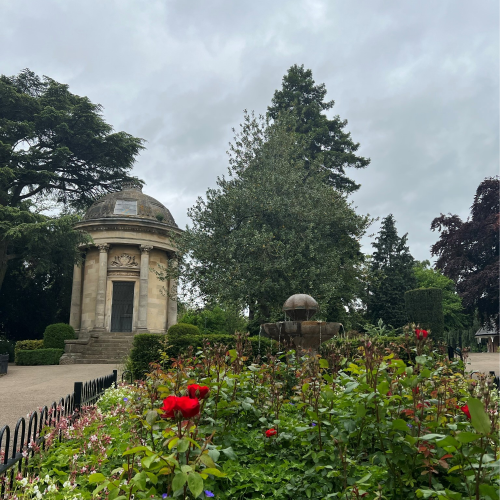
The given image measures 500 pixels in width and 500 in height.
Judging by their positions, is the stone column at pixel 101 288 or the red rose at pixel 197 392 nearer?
the red rose at pixel 197 392

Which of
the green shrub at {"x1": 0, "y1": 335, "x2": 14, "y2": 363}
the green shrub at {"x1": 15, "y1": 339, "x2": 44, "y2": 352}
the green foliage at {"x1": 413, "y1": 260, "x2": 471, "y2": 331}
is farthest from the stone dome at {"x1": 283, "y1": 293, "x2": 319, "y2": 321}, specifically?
the green foliage at {"x1": 413, "y1": 260, "x2": 471, "y2": 331}

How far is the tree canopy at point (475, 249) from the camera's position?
28.3 meters

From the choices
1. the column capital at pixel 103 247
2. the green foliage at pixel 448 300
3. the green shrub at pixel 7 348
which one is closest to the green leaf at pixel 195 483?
the column capital at pixel 103 247

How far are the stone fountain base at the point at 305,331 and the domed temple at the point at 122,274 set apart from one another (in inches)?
665

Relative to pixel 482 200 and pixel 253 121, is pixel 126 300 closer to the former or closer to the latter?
pixel 253 121

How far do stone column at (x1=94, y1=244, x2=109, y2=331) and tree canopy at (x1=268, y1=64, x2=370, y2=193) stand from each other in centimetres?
1532

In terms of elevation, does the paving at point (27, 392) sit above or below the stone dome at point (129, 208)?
below

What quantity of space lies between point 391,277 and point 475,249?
6.75 m

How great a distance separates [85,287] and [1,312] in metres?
7.05

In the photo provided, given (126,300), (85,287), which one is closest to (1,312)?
(85,287)

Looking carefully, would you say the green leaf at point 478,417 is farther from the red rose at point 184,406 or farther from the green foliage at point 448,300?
the green foliage at point 448,300

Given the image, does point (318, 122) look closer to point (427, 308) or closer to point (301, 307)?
point (427, 308)

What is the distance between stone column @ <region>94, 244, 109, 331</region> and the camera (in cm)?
2639

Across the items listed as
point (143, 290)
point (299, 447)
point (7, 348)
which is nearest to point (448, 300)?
point (143, 290)
